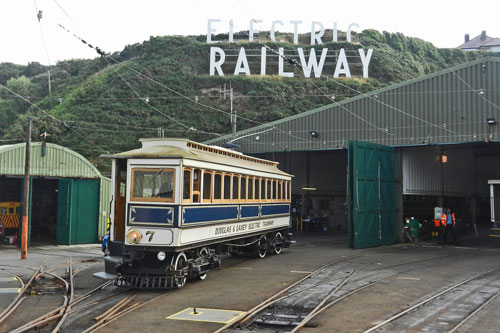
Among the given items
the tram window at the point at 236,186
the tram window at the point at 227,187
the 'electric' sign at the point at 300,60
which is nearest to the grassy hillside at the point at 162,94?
the 'electric' sign at the point at 300,60

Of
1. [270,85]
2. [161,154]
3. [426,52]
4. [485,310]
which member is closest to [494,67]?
[485,310]

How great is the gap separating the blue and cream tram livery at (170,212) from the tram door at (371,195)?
7866mm

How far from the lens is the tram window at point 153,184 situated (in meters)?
10.7

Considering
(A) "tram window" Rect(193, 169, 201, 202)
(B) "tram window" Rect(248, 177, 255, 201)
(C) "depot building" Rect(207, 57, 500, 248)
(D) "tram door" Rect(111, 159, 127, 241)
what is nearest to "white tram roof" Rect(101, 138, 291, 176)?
(A) "tram window" Rect(193, 169, 201, 202)

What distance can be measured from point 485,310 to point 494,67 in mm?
14041

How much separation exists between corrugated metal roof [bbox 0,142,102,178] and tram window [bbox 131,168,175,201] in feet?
40.0

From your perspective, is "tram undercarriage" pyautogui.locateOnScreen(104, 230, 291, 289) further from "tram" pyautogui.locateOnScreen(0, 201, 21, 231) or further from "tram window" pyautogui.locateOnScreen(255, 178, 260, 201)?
"tram" pyautogui.locateOnScreen(0, 201, 21, 231)

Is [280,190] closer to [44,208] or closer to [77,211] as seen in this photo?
[77,211]

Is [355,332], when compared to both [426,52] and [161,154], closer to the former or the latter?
[161,154]

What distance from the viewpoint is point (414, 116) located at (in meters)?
21.7

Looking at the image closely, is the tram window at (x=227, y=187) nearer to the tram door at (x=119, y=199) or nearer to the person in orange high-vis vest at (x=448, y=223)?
the tram door at (x=119, y=199)

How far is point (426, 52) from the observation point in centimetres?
8325

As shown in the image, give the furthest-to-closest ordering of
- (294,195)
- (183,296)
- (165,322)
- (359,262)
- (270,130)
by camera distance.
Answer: (294,195) < (270,130) < (359,262) < (183,296) < (165,322)

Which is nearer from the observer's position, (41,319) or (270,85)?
(41,319)
